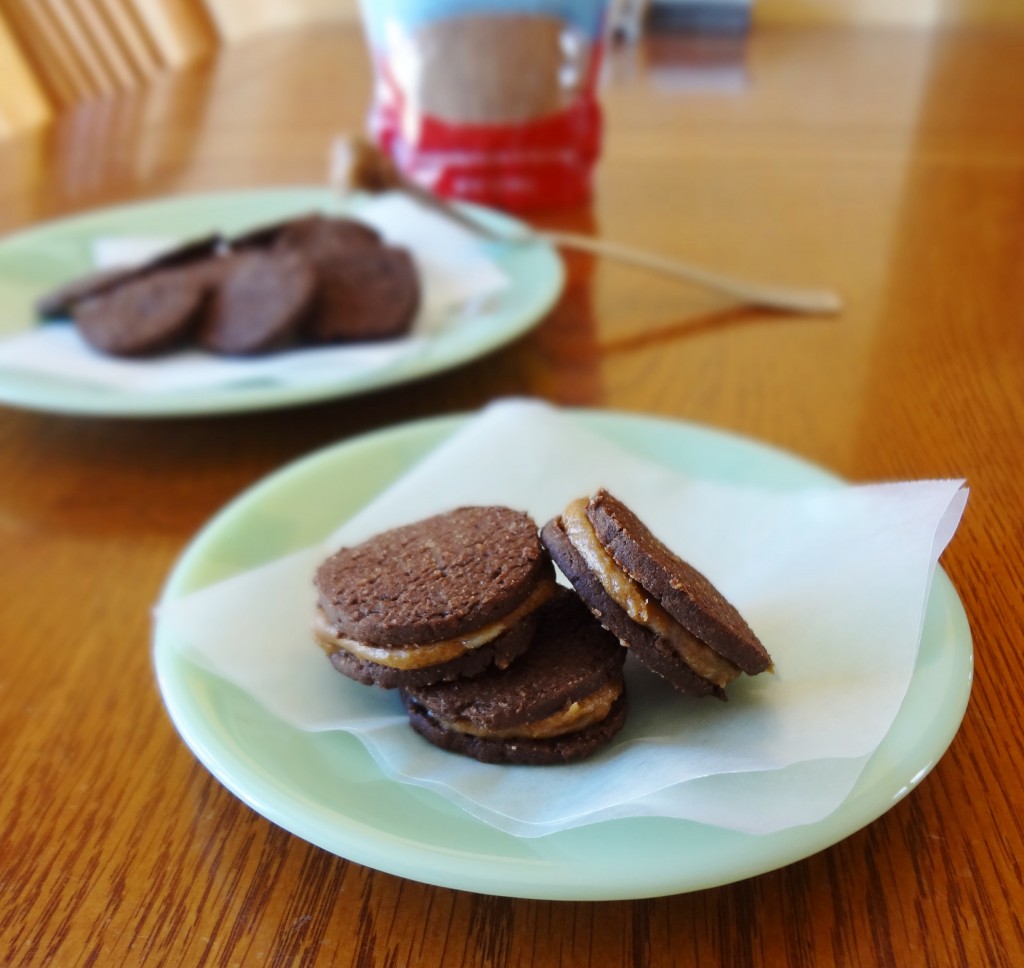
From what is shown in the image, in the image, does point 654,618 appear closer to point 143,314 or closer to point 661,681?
point 661,681

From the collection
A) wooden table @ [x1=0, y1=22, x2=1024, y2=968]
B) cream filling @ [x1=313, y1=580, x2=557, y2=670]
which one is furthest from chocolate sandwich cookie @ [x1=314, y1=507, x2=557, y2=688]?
wooden table @ [x1=0, y1=22, x2=1024, y2=968]

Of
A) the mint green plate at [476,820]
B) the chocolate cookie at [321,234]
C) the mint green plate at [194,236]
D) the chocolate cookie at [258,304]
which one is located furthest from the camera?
the chocolate cookie at [321,234]

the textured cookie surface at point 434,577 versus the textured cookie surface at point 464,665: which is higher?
the textured cookie surface at point 434,577

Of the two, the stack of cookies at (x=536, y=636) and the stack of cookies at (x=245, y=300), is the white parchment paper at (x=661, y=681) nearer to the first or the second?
the stack of cookies at (x=536, y=636)

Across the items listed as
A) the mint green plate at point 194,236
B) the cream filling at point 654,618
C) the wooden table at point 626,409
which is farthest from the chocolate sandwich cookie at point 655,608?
the mint green plate at point 194,236

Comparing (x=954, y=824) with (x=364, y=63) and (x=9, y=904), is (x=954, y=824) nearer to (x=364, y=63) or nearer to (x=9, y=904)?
(x=9, y=904)

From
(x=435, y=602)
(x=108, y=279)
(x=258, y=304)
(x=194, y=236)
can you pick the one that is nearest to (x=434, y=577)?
(x=435, y=602)

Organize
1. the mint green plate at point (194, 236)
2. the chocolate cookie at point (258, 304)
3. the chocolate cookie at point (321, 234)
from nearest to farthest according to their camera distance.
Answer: the mint green plate at point (194, 236), the chocolate cookie at point (258, 304), the chocolate cookie at point (321, 234)
